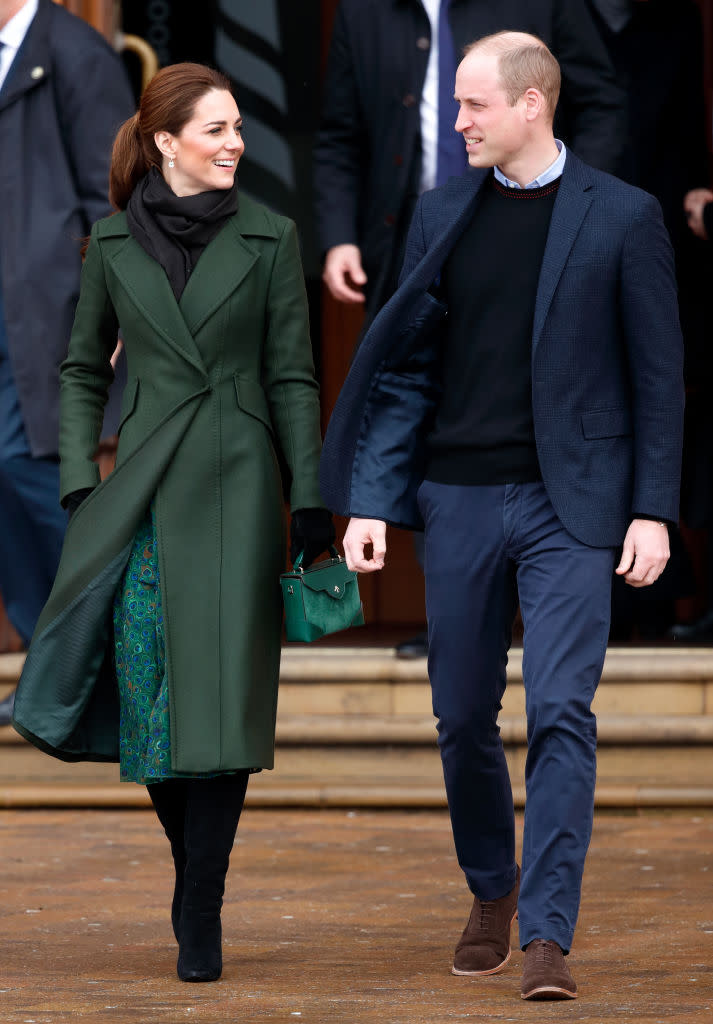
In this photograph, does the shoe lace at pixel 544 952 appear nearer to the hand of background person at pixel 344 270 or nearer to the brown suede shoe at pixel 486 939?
the brown suede shoe at pixel 486 939

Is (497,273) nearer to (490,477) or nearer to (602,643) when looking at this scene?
(490,477)

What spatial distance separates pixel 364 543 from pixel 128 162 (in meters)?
1.07

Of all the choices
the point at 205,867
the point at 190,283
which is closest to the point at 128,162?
the point at 190,283

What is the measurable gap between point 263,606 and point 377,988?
87cm

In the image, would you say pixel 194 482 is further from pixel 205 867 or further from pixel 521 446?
pixel 205 867

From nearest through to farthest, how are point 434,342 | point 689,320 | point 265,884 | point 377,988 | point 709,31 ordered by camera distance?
point 377,988 < point 434,342 < point 265,884 < point 689,320 < point 709,31

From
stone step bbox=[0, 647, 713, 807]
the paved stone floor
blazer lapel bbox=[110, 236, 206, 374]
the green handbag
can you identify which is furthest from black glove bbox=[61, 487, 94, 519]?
stone step bbox=[0, 647, 713, 807]

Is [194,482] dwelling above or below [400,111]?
below

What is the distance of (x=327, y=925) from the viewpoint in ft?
16.9

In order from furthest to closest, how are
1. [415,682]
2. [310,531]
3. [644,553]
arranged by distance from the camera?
[415,682] → [310,531] → [644,553]

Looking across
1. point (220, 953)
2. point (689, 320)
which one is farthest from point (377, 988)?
point (689, 320)

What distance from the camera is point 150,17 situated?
868 centimetres

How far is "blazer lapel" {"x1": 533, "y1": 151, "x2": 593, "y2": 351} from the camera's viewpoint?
4.45 meters

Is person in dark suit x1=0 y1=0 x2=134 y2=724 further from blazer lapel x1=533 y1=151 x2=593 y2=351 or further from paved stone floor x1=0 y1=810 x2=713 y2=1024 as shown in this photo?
blazer lapel x1=533 y1=151 x2=593 y2=351
